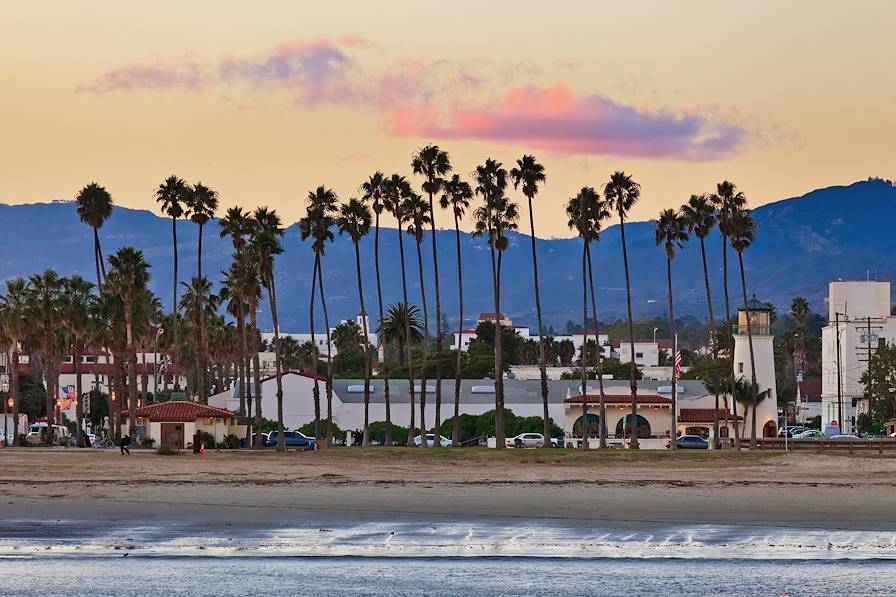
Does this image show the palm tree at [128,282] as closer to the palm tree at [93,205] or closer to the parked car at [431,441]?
the palm tree at [93,205]

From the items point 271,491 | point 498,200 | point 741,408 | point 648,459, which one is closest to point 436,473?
point 271,491

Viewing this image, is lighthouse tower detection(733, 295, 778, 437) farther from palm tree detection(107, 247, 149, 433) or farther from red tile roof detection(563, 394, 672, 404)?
palm tree detection(107, 247, 149, 433)

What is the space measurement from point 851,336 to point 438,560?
125634 millimetres

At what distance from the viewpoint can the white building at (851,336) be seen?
465ft

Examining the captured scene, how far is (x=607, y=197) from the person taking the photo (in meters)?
89.1

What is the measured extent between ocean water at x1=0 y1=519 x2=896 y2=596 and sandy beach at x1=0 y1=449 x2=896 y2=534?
193 centimetres

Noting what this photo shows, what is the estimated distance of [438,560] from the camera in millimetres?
26531

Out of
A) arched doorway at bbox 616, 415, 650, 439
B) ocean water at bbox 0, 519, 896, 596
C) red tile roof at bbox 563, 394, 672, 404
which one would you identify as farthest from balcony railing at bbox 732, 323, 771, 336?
ocean water at bbox 0, 519, 896, 596

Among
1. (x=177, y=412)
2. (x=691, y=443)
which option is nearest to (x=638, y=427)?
(x=691, y=443)

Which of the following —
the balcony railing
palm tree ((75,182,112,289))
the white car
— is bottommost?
the white car

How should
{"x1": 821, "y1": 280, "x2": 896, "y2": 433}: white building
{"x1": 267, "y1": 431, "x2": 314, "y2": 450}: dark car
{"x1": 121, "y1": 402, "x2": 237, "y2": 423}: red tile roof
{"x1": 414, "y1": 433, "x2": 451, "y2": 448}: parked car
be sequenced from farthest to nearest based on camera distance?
{"x1": 821, "y1": 280, "x2": 896, "y2": 433}: white building < {"x1": 414, "y1": 433, "x2": 451, "y2": 448}: parked car < {"x1": 267, "y1": 431, "x2": 314, "y2": 450}: dark car < {"x1": 121, "y1": 402, "x2": 237, "y2": 423}: red tile roof

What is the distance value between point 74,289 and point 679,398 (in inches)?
1798

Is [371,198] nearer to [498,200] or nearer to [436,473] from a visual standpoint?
[498,200]

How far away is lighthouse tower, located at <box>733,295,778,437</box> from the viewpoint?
305 feet
